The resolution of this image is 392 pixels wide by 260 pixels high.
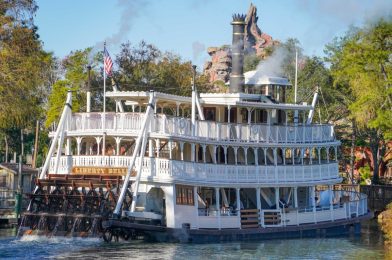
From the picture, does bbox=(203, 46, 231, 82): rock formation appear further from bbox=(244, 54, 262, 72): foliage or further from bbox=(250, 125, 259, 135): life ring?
bbox=(250, 125, 259, 135): life ring

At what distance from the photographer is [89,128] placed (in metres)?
41.5

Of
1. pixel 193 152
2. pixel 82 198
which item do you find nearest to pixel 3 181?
pixel 82 198

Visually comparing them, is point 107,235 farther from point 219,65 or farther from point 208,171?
point 219,65

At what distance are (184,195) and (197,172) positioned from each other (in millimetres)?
1072

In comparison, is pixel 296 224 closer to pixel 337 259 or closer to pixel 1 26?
pixel 337 259

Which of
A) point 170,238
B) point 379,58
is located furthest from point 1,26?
point 379,58

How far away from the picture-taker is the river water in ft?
117

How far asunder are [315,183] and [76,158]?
10.6 m

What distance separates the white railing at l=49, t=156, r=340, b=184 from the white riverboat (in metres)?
0.04

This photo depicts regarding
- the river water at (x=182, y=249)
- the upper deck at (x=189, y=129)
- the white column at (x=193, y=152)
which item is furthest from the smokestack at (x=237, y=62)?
the river water at (x=182, y=249)

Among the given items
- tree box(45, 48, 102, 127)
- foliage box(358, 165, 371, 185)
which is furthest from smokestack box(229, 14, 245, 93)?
foliage box(358, 165, 371, 185)

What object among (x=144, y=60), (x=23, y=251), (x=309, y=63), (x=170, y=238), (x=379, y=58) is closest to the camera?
(x=23, y=251)

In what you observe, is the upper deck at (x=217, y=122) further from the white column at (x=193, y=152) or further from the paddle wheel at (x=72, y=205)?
the paddle wheel at (x=72, y=205)

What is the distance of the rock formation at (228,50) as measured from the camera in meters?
122
